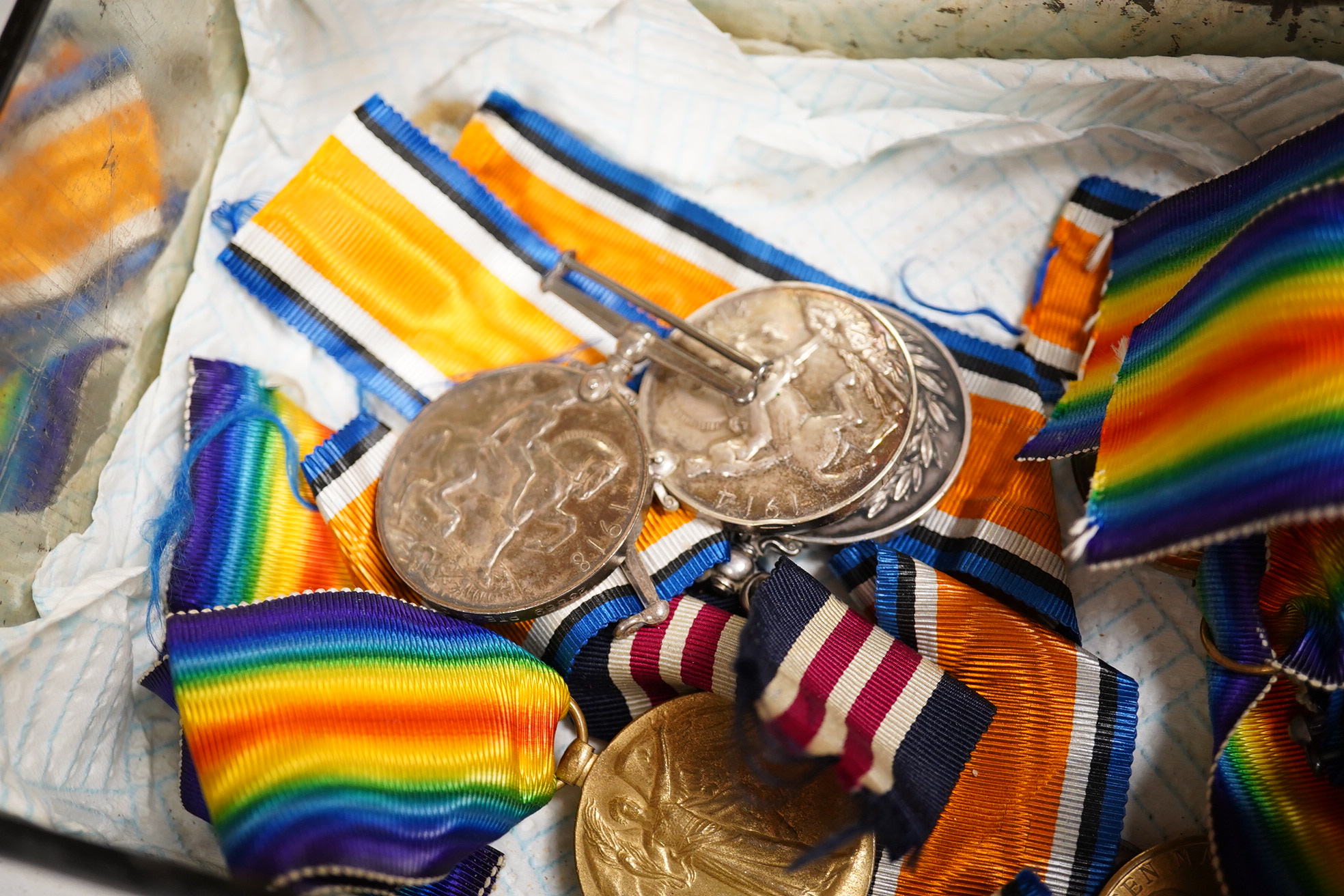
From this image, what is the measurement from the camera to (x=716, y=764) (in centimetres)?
84

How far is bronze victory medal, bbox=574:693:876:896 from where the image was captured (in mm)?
797

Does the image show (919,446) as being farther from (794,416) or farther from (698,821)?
(698,821)

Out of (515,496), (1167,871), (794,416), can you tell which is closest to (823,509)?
(794,416)

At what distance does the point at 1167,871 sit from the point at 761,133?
812 mm

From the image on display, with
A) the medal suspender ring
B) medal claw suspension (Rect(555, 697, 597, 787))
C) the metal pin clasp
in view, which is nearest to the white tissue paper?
the medal suspender ring

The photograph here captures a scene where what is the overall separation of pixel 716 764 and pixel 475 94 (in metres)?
0.78

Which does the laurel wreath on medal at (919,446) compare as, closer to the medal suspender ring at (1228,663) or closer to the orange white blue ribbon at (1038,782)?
the orange white blue ribbon at (1038,782)

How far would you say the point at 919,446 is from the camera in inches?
35.9

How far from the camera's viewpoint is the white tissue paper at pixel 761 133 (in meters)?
1.02

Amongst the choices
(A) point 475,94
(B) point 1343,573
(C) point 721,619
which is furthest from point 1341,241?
(A) point 475,94

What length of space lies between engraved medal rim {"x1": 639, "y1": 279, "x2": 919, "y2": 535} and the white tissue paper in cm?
16

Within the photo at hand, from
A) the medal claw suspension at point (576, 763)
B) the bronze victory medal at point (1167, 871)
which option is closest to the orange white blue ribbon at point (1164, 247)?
the bronze victory medal at point (1167, 871)

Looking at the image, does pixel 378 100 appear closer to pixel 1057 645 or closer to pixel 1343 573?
pixel 1057 645

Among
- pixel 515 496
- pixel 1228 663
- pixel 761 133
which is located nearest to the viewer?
pixel 1228 663
